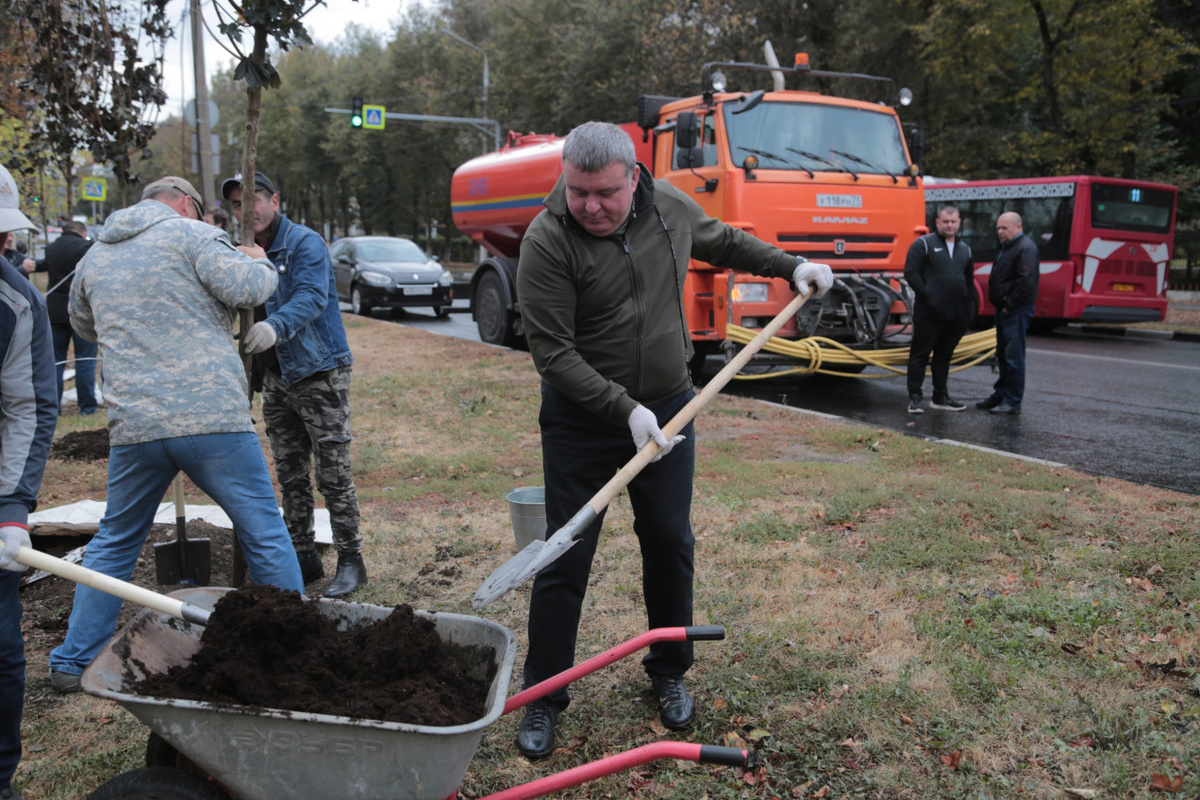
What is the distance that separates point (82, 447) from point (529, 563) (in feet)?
20.0

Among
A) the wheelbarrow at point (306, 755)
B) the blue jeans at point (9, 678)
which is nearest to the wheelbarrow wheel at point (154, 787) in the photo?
the wheelbarrow at point (306, 755)

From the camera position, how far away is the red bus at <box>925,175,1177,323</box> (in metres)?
16.4

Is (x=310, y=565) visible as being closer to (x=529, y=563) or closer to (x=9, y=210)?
(x=529, y=563)

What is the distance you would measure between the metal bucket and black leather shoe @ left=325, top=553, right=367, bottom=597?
783mm

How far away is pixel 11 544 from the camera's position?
255cm

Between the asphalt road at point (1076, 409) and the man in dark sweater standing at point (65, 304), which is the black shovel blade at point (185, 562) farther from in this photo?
the asphalt road at point (1076, 409)

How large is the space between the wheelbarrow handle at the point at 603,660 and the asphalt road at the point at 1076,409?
474cm

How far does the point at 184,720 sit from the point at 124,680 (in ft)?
1.40

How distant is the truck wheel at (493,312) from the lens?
44.4 ft

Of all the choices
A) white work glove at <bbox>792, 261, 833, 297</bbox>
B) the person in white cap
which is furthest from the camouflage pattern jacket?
white work glove at <bbox>792, 261, 833, 297</bbox>

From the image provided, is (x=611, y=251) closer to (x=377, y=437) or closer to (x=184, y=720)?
(x=184, y=720)

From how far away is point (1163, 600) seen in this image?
12.9ft

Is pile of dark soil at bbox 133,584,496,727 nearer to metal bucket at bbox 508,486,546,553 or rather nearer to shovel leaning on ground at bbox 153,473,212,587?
shovel leaning on ground at bbox 153,473,212,587

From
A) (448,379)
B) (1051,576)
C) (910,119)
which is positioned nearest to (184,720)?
(1051,576)
